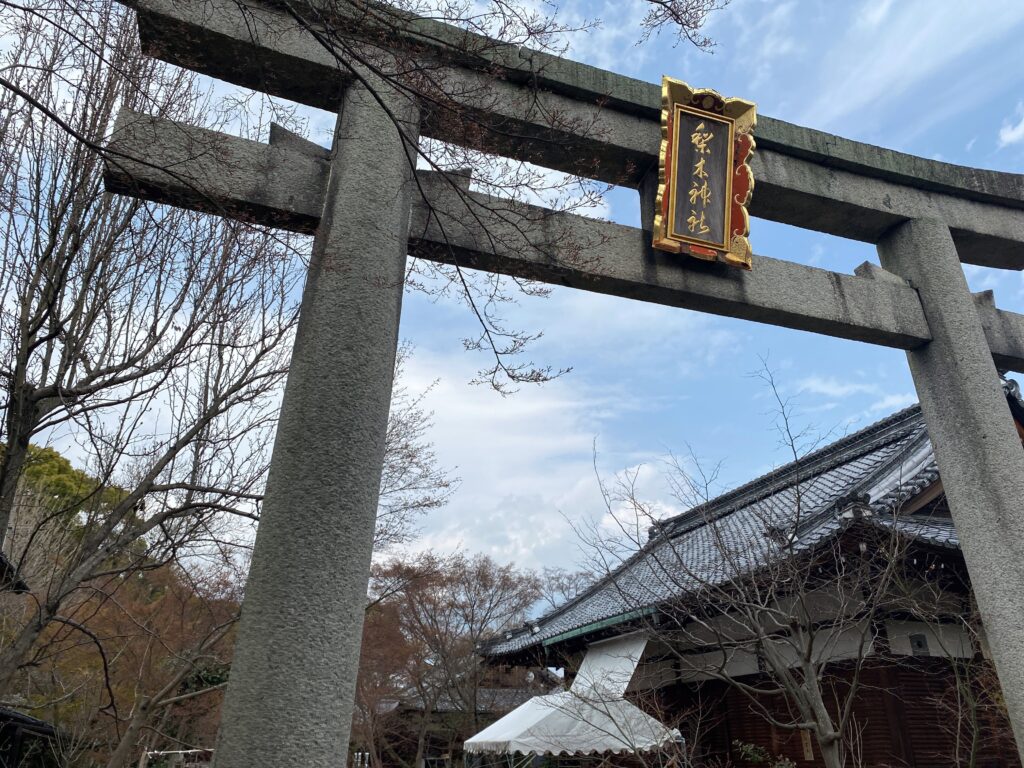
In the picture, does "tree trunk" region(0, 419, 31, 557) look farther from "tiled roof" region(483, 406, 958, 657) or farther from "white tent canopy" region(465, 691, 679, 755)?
"white tent canopy" region(465, 691, 679, 755)

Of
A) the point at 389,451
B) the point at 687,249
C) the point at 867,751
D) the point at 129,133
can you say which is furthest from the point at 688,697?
the point at 129,133

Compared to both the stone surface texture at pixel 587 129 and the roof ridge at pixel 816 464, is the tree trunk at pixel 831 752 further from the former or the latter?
the roof ridge at pixel 816 464

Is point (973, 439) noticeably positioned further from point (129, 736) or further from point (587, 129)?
point (129, 736)

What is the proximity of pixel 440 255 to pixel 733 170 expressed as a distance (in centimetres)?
238

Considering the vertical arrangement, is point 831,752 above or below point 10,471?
below

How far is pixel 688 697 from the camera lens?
9234 mm

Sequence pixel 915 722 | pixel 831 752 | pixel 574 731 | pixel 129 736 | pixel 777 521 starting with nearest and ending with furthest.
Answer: pixel 831 752, pixel 129 736, pixel 915 722, pixel 574 731, pixel 777 521

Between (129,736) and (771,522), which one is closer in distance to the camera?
(129,736)

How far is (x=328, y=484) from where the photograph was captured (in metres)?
3.02

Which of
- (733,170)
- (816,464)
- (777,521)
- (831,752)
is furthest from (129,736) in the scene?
(816,464)

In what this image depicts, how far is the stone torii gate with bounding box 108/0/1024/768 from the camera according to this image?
9.42 ft

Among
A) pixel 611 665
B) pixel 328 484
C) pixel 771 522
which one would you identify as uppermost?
pixel 771 522

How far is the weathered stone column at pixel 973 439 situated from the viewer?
4.45 metres

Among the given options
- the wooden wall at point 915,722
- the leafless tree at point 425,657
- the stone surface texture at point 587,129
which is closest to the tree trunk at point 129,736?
the stone surface texture at point 587,129
